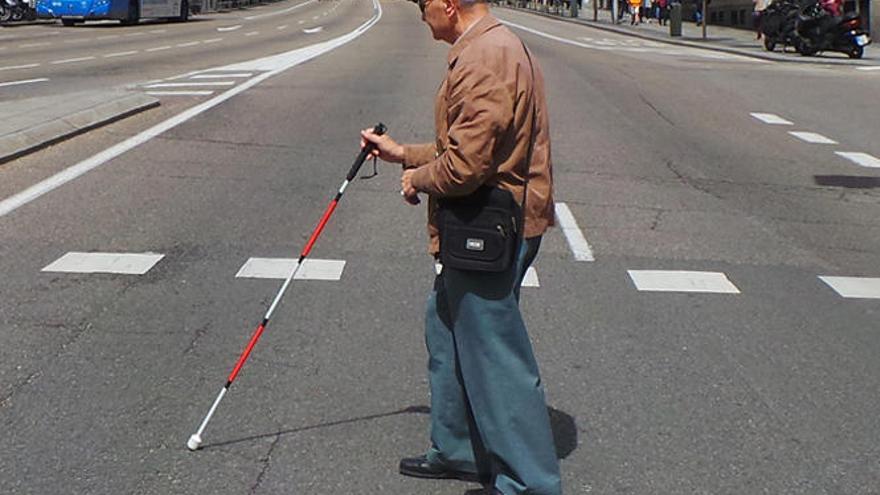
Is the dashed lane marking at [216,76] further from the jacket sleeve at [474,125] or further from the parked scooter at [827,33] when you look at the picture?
the jacket sleeve at [474,125]

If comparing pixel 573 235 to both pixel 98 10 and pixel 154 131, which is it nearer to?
pixel 154 131

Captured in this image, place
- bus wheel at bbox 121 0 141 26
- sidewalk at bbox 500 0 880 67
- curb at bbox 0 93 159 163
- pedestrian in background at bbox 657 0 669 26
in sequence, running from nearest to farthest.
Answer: curb at bbox 0 93 159 163 → sidewalk at bbox 500 0 880 67 → bus wheel at bbox 121 0 141 26 → pedestrian in background at bbox 657 0 669 26

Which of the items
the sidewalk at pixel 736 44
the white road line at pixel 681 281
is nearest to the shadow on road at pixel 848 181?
the white road line at pixel 681 281

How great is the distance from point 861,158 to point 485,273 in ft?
33.8

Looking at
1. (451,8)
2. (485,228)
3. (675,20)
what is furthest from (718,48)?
(485,228)

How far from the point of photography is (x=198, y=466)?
175 inches

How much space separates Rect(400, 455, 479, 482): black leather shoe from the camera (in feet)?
14.4

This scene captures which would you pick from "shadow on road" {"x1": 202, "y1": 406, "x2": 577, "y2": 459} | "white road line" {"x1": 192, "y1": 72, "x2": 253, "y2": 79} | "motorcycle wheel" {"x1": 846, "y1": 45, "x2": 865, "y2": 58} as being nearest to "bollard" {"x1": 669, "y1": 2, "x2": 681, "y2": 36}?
"motorcycle wheel" {"x1": 846, "y1": 45, "x2": 865, "y2": 58}

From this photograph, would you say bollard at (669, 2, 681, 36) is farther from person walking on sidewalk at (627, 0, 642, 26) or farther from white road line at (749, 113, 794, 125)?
white road line at (749, 113, 794, 125)

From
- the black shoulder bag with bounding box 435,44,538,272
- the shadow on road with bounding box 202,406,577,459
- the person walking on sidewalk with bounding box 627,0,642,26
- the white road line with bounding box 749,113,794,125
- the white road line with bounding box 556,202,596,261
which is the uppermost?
the person walking on sidewalk with bounding box 627,0,642,26

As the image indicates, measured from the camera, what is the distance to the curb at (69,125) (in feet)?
37.9

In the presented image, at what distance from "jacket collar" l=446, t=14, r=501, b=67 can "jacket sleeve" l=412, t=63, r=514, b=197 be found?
0.30 feet

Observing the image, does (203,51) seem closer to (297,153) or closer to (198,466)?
Result: (297,153)

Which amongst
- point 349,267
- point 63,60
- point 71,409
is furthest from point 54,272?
point 63,60
